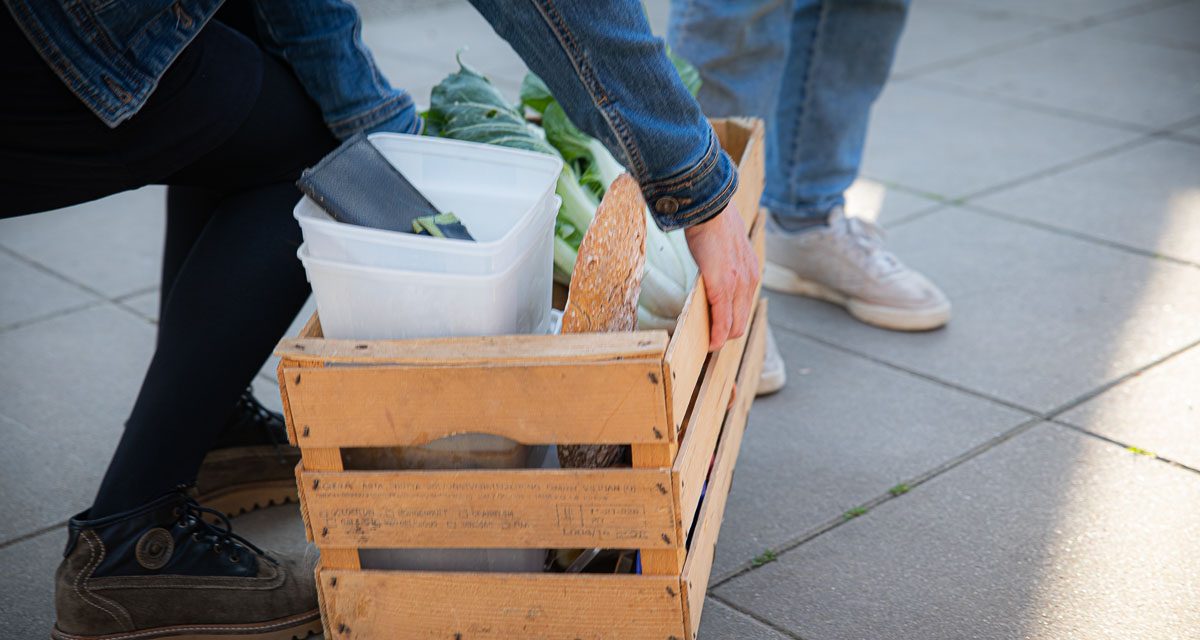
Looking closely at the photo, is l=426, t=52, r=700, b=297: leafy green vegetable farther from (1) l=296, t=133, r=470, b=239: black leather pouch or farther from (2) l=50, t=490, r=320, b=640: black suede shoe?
(2) l=50, t=490, r=320, b=640: black suede shoe

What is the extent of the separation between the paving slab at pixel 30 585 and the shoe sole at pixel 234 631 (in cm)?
14

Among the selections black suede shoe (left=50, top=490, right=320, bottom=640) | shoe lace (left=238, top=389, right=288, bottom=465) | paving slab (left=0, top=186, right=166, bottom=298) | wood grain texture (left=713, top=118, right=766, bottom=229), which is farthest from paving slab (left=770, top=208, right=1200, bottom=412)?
paving slab (left=0, top=186, right=166, bottom=298)

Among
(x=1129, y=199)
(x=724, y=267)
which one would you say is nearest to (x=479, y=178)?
(x=724, y=267)

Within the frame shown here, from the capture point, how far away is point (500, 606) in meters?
1.70

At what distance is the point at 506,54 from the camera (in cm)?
618

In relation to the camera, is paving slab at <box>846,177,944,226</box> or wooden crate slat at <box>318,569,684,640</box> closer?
wooden crate slat at <box>318,569,684,640</box>

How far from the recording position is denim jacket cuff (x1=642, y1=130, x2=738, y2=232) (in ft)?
5.42

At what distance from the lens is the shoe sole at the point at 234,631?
192 cm

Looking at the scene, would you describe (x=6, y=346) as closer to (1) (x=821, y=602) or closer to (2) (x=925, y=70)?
(1) (x=821, y=602)

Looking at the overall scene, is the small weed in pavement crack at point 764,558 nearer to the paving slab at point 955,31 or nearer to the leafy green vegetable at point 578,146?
the leafy green vegetable at point 578,146

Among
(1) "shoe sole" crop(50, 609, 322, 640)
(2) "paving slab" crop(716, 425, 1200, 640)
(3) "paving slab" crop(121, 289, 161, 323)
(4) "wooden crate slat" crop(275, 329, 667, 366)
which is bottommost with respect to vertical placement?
(3) "paving slab" crop(121, 289, 161, 323)

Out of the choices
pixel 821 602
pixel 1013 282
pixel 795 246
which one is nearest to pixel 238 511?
pixel 821 602

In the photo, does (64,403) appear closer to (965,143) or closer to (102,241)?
(102,241)

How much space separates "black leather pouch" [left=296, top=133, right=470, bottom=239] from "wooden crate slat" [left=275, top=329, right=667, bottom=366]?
0.69ft
